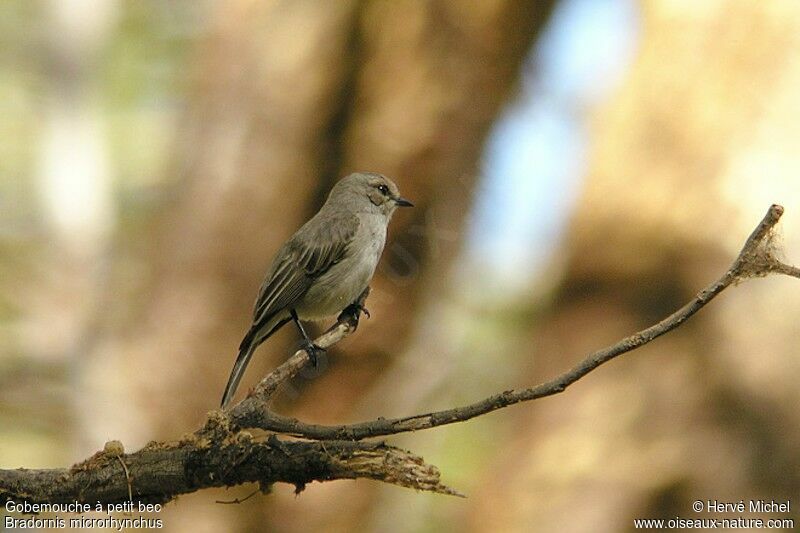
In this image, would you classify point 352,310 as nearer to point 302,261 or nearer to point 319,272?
point 319,272

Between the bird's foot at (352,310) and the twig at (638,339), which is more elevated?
the bird's foot at (352,310)

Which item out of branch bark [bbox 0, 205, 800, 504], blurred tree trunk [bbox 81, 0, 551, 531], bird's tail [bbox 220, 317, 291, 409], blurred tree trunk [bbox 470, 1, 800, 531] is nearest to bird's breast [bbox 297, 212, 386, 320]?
bird's tail [bbox 220, 317, 291, 409]

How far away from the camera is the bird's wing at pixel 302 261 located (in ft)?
17.7

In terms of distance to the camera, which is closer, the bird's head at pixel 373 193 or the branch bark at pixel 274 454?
the branch bark at pixel 274 454

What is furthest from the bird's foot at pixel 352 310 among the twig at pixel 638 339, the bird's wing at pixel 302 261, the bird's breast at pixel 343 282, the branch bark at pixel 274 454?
the twig at pixel 638 339

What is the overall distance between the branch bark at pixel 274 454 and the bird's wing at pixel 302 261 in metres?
2.11

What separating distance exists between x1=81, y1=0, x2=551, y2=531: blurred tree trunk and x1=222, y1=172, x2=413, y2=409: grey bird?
4.94 feet

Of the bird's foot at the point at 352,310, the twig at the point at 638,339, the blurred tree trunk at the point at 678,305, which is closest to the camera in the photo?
the twig at the point at 638,339

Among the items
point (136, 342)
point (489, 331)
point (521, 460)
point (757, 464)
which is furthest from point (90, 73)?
point (757, 464)

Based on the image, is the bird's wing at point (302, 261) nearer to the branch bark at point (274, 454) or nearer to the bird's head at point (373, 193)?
the bird's head at point (373, 193)

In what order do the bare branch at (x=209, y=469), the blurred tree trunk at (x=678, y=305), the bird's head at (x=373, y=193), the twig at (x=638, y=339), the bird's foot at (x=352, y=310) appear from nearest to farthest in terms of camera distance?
the twig at (x=638, y=339) → the bare branch at (x=209, y=469) → the bird's foot at (x=352, y=310) → the bird's head at (x=373, y=193) → the blurred tree trunk at (x=678, y=305)

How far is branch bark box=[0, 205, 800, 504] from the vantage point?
9.67 feet

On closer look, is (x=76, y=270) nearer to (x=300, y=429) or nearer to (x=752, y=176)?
(x=752, y=176)

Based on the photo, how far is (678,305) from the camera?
7055 millimetres
